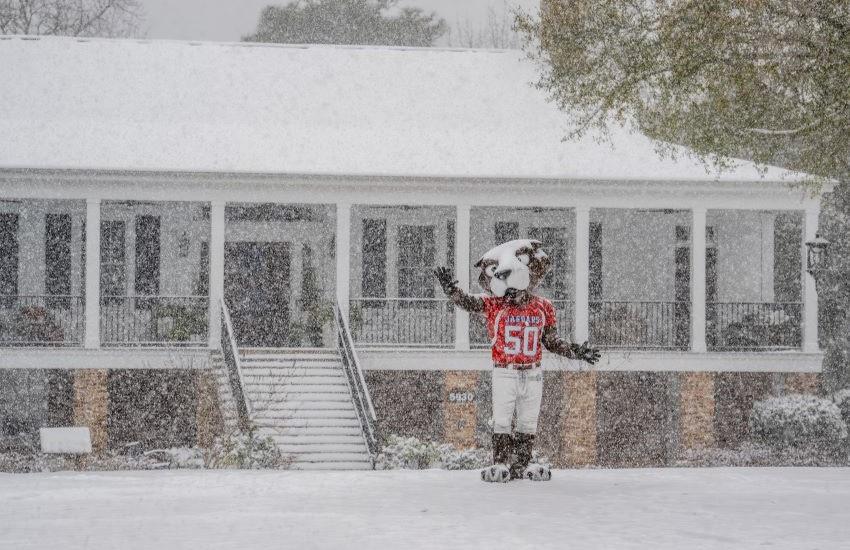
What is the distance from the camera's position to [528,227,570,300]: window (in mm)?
27078

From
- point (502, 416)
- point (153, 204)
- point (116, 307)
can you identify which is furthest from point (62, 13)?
point (502, 416)

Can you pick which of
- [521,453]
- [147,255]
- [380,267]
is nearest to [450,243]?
[380,267]

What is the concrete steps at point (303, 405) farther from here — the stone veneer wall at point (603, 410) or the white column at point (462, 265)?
the white column at point (462, 265)

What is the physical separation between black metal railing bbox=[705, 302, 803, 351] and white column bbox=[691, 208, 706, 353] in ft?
1.34

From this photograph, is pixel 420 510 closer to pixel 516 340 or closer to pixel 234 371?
pixel 516 340

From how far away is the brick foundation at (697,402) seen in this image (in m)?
23.7

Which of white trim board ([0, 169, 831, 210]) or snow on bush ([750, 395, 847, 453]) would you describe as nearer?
snow on bush ([750, 395, 847, 453])

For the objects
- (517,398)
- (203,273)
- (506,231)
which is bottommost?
(517,398)

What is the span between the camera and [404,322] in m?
23.7

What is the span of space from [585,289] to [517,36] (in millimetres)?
26179

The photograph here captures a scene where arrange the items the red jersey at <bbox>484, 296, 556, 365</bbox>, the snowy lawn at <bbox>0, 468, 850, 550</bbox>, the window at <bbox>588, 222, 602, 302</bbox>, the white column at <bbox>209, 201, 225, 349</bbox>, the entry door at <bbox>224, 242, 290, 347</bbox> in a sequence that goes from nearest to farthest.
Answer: the snowy lawn at <bbox>0, 468, 850, 550</bbox>
the red jersey at <bbox>484, 296, 556, 365</bbox>
the white column at <bbox>209, 201, 225, 349</bbox>
the entry door at <bbox>224, 242, 290, 347</bbox>
the window at <bbox>588, 222, 602, 302</bbox>

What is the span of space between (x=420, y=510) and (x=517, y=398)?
8.47 feet

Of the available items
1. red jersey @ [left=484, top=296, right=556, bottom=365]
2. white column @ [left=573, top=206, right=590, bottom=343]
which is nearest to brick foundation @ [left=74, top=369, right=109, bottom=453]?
white column @ [left=573, top=206, right=590, bottom=343]

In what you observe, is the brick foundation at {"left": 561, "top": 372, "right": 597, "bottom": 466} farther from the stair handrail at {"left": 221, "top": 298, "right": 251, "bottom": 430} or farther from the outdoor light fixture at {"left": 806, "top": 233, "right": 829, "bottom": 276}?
the stair handrail at {"left": 221, "top": 298, "right": 251, "bottom": 430}
